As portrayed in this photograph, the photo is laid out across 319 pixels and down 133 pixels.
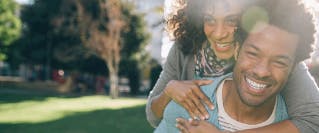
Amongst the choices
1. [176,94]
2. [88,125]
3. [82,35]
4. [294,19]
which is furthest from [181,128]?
[82,35]

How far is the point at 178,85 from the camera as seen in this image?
126 inches

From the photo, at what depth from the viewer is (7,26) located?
4491 centimetres

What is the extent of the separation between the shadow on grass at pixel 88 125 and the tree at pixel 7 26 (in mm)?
29646

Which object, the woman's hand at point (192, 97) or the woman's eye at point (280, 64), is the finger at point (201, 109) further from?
the woman's eye at point (280, 64)

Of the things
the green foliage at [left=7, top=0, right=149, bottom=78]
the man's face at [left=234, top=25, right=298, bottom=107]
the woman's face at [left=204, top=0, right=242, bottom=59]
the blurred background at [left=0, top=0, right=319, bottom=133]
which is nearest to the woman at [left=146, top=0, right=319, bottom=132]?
the woman's face at [left=204, top=0, right=242, bottom=59]

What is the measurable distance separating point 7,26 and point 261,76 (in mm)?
43952

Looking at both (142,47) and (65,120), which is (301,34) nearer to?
(65,120)

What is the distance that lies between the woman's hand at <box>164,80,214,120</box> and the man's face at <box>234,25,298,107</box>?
19 centimetres

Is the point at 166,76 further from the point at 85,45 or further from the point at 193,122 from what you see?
the point at 85,45

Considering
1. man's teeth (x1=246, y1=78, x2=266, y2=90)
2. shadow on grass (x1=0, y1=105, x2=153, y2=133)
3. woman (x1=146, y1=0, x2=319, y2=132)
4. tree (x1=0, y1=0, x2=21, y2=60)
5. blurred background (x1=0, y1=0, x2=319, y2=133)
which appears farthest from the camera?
tree (x1=0, y1=0, x2=21, y2=60)

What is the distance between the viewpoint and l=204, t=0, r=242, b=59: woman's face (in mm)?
3361

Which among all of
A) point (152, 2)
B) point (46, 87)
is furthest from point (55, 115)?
point (152, 2)

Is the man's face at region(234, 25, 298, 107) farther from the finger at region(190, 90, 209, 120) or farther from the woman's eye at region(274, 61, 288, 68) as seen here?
the finger at region(190, 90, 209, 120)

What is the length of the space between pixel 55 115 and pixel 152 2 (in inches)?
1510
